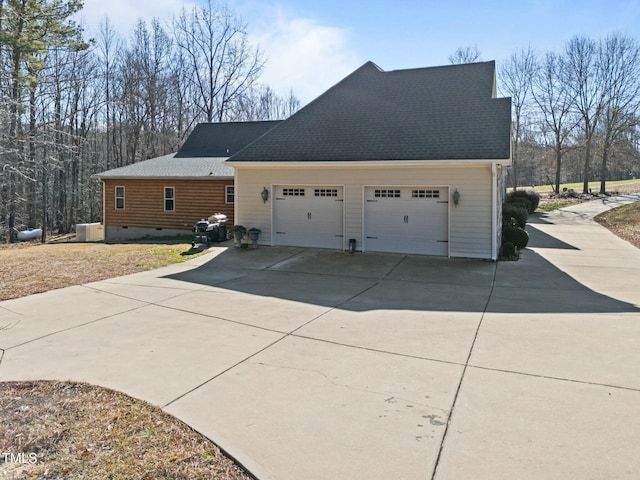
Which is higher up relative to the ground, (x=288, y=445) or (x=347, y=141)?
(x=347, y=141)

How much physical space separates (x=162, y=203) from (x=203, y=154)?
4189 mm

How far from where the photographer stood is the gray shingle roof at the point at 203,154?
20609 mm

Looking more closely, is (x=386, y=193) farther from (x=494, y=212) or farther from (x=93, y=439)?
(x=93, y=439)

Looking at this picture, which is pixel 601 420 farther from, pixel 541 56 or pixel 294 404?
pixel 541 56

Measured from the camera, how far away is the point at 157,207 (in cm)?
2097

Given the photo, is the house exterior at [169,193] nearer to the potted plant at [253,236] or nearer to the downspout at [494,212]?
the potted plant at [253,236]

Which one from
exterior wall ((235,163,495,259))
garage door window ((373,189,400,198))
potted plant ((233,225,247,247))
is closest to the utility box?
potted plant ((233,225,247,247))

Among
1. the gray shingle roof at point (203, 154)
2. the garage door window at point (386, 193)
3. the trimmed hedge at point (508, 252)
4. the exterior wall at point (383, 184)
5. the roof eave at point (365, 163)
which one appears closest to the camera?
the roof eave at point (365, 163)

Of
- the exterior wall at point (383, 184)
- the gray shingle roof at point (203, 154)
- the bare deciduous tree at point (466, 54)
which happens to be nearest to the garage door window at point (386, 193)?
the exterior wall at point (383, 184)

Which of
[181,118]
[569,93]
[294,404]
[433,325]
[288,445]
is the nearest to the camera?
[288,445]

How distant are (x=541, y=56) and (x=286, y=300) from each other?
141 ft

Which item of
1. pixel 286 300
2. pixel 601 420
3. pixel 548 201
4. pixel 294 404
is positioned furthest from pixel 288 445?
pixel 548 201

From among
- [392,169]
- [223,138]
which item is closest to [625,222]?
[392,169]

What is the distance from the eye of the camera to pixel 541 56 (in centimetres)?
4141
